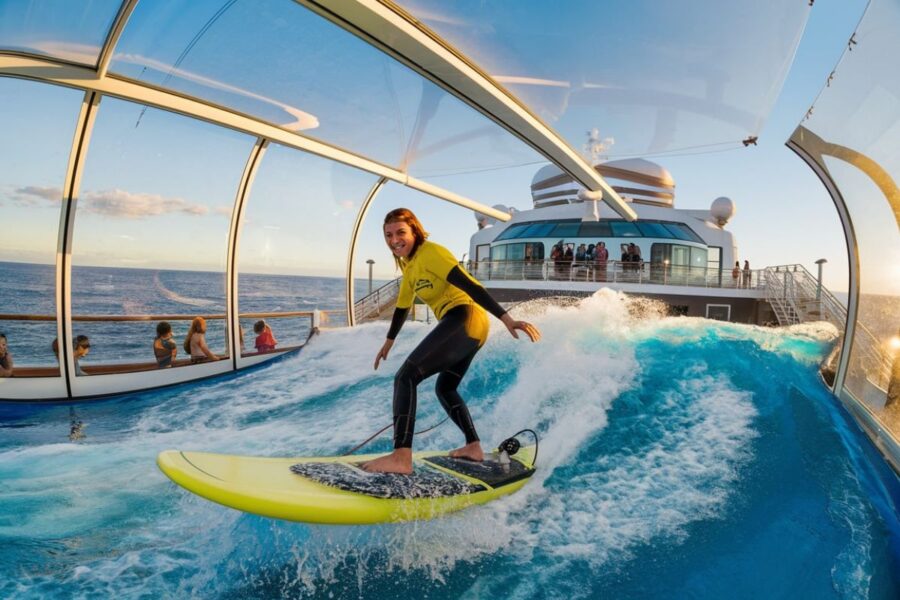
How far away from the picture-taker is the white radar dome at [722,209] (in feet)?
75.6

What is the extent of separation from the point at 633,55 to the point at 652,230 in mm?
17801

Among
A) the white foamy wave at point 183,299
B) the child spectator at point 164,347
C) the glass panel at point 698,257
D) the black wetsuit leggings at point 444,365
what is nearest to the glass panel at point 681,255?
the glass panel at point 698,257

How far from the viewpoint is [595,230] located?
21141 millimetres

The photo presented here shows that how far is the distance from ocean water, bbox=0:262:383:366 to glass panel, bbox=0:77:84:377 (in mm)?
215

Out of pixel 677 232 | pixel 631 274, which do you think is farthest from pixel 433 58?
pixel 677 232

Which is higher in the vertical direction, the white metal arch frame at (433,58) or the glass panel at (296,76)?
the glass panel at (296,76)

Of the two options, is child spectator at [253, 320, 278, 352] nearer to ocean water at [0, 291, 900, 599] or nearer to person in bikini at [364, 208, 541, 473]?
ocean water at [0, 291, 900, 599]

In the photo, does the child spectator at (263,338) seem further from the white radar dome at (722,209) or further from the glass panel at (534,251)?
the white radar dome at (722,209)

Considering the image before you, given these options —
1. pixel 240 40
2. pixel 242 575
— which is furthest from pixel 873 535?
pixel 240 40

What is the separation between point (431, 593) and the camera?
2242mm

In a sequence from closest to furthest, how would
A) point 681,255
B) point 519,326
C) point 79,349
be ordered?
point 519,326 → point 79,349 → point 681,255

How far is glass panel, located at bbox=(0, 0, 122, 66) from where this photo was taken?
157 inches

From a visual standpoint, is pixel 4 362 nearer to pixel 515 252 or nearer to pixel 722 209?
pixel 515 252

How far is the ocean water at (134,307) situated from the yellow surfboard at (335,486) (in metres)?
7.90
